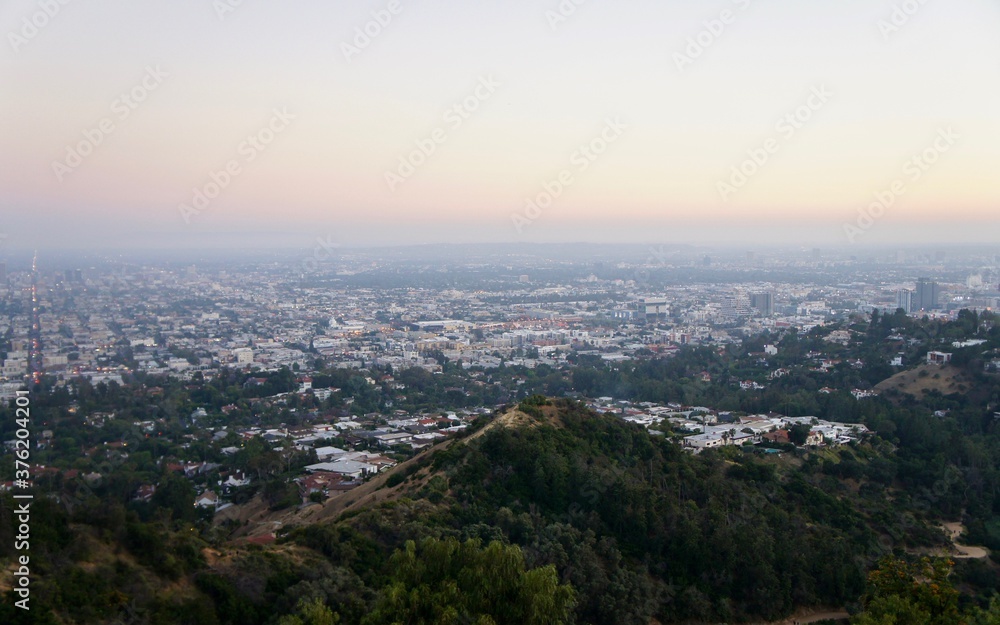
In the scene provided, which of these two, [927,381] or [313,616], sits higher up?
[313,616]

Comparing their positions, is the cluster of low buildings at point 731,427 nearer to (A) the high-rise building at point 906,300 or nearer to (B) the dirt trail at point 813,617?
(B) the dirt trail at point 813,617

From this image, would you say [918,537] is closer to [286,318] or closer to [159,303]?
[286,318]

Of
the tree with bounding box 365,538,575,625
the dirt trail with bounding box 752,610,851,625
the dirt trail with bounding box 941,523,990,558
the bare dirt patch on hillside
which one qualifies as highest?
the tree with bounding box 365,538,575,625

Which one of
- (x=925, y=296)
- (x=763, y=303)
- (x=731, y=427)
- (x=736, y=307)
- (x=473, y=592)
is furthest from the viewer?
(x=736, y=307)

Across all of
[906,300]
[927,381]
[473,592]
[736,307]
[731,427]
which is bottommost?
[736,307]

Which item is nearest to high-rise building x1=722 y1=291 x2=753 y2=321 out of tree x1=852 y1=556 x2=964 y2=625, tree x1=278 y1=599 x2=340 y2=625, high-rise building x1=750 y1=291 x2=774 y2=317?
high-rise building x1=750 y1=291 x2=774 y2=317

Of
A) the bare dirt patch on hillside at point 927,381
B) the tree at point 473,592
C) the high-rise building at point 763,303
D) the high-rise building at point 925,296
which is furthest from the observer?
the high-rise building at point 763,303

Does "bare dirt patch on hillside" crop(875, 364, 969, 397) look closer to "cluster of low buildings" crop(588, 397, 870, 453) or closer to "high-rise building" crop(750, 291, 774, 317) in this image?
"cluster of low buildings" crop(588, 397, 870, 453)

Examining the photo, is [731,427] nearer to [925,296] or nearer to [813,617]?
[813,617]

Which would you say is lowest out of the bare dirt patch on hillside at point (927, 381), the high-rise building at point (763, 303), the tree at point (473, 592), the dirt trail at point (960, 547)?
the dirt trail at point (960, 547)

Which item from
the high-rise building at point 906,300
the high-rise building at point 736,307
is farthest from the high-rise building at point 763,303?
the high-rise building at point 906,300

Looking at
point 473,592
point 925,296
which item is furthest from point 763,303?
point 473,592

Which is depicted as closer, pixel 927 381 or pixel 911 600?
pixel 911 600
